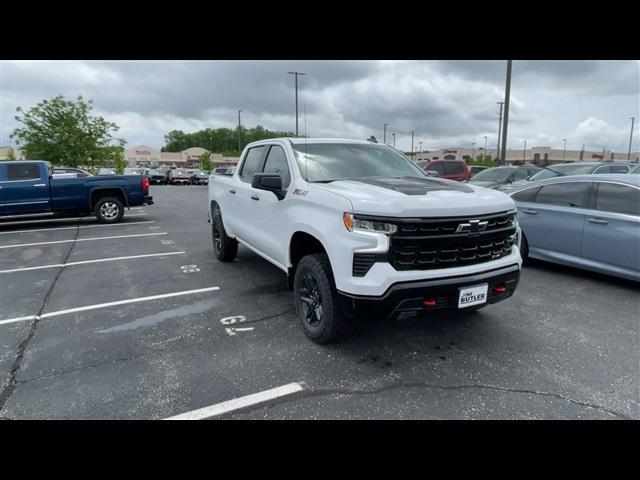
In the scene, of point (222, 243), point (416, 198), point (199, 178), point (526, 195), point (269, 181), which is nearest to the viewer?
point (416, 198)

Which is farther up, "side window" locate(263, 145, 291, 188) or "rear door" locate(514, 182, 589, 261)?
"side window" locate(263, 145, 291, 188)

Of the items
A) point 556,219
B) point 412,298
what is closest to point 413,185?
point 412,298

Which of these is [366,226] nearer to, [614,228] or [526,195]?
[614,228]

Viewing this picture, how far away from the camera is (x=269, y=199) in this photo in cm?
421

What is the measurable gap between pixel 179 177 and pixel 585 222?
37.8m

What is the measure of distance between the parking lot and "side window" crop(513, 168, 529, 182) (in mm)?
7706

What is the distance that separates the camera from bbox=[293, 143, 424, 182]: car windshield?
152 inches

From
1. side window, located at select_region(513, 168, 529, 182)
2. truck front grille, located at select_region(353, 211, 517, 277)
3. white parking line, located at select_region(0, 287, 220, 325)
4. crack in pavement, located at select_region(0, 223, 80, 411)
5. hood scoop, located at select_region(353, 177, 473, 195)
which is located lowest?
crack in pavement, located at select_region(0, 223, 80, 411)

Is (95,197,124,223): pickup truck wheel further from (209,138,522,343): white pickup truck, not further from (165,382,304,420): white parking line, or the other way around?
(165,382,304,420): white parking line

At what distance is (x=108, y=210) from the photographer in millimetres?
11016

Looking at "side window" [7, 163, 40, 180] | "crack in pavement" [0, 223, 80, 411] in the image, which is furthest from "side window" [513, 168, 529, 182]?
"side window" [7, 163, 40, 180]
